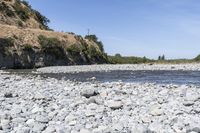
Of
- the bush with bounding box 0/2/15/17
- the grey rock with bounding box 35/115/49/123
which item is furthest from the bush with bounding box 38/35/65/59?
the grey rock with bounding box 35/115/49/123

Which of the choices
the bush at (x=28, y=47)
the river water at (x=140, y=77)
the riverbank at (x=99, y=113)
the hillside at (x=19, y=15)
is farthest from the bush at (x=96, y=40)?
the riverbank at (x=99, y=113)

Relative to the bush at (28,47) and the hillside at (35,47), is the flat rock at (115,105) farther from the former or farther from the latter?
the bush at (28,47)

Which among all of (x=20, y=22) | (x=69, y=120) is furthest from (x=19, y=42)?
(x=69, y=120)

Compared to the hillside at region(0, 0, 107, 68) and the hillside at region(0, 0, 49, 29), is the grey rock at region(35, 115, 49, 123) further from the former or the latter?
the hillside at region(0, 0, 49, 29)

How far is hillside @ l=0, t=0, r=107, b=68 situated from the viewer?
6191 cm

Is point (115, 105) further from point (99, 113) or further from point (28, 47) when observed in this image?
point (28, 47)

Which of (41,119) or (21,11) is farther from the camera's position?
(21,11)

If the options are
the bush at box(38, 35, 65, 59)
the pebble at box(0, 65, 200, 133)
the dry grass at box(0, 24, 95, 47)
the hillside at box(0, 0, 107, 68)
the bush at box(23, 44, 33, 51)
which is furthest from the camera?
the bush at box(38, 35, 65, 59)

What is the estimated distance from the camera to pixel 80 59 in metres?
78.4

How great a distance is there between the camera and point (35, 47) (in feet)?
220

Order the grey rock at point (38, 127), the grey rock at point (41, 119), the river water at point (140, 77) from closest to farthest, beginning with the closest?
the grey rock at point (38, 127)
the grey rock at point (41, 119)
the river water at point (140, 77)

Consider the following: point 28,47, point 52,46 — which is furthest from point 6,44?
point 52,46

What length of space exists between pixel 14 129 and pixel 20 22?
74945mm

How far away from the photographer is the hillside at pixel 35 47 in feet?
203
